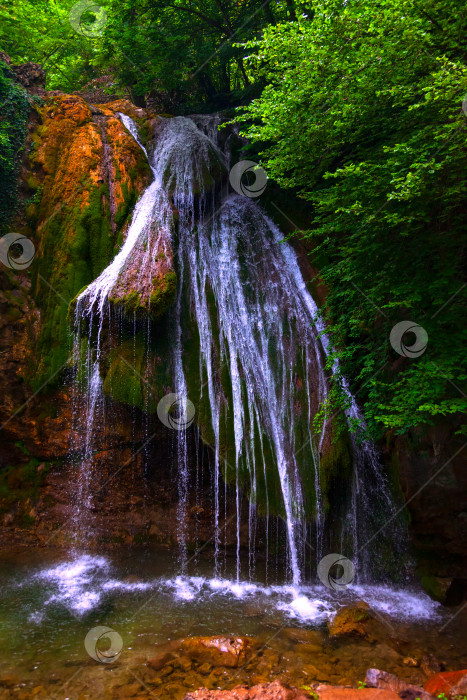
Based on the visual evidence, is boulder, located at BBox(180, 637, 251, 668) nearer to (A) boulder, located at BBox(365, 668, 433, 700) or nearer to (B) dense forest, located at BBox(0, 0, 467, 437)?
(A) boulder, located at BBox(365, 668, 433, 700)

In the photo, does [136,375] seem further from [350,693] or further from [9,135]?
[9,135]

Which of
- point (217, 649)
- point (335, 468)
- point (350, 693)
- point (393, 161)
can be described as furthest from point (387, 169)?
point (217, 649)

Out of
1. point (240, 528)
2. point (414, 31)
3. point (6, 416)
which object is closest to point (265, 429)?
point (240, 528)

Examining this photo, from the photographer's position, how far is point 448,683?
156 inches

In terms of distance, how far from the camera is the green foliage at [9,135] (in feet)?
29.8

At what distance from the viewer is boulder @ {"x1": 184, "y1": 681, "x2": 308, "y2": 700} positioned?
3.63 m

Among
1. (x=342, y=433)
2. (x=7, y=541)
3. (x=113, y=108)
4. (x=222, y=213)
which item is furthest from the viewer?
(x=113, y=108)

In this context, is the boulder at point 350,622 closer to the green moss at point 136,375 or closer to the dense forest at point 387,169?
the dense forest at point 387,169

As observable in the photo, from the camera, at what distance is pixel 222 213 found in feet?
32.9

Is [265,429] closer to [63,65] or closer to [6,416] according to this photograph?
[6,416]

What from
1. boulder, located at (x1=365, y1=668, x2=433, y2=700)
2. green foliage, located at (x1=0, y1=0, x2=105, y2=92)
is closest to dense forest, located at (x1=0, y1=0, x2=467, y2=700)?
boulder, located at (x1=365, y1=668, x2=433, y2=700)

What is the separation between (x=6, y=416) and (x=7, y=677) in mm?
4717

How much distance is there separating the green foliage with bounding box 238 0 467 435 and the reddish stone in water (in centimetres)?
243

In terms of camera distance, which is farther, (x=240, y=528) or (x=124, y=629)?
(x=240, y=528)
